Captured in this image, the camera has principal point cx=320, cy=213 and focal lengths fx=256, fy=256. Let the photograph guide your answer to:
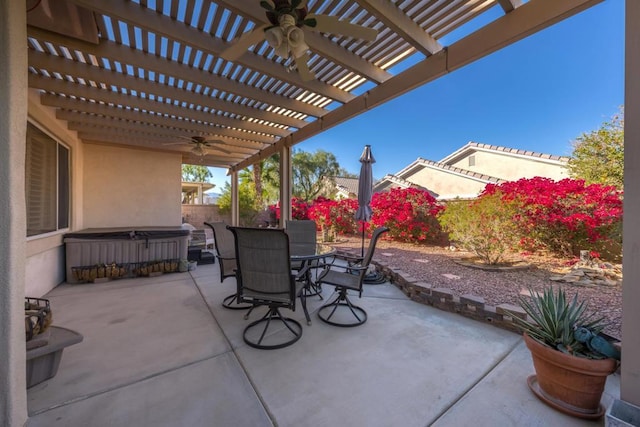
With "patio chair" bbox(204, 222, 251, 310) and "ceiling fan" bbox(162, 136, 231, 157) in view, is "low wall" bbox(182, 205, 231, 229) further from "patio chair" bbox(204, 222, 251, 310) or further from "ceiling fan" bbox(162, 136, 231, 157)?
"patio chair" bbox(204, 222, 251, 310)

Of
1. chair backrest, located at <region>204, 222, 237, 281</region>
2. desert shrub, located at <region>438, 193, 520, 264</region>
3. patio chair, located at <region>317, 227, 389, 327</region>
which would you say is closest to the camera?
patio chair, located at <region>317, 227, 389, 327</region>

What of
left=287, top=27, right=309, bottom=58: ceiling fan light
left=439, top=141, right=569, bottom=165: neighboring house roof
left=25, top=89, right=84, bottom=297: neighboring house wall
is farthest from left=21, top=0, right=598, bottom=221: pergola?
left=439, top=141, right=569, bottom=165: neighboring house roof

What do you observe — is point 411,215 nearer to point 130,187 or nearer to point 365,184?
point 365,184

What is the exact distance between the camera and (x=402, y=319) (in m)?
3.04

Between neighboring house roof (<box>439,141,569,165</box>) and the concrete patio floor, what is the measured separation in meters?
12.1

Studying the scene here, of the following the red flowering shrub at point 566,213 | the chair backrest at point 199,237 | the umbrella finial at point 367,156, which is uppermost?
the umbrella finial at point 367,156

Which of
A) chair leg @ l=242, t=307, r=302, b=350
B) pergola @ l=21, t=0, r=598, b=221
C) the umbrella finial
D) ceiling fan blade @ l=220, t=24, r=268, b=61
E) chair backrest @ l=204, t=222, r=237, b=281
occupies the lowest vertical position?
chair leg @ l=242, t=307, r=302, b=350

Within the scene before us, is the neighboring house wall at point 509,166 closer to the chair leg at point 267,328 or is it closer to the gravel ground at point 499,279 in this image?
the gravel ground at point 499,279

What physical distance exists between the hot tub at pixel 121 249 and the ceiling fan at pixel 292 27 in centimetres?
439

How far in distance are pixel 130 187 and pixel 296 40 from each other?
6.33 meters

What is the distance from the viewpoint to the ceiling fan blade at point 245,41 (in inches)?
84.2

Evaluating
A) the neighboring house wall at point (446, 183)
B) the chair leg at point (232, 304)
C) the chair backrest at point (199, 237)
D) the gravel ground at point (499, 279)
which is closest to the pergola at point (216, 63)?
the chair leg at point (232, 304)

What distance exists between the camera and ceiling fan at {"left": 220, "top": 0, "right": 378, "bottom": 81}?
6.61 feet

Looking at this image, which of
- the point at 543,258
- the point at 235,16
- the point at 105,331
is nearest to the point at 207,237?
the point at 105,331
